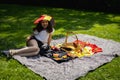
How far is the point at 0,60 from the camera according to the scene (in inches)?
262

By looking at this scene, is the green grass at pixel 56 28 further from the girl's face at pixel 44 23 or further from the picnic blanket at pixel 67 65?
the girl's face at pixel 44 23

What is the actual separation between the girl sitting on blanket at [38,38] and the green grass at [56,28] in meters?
0.37

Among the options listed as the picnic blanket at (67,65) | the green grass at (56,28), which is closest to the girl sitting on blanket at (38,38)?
the picnic blanket at (67,65)

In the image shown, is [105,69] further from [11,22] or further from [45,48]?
[11,22]

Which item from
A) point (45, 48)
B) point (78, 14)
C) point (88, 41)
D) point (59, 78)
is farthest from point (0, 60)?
point (78, 14)

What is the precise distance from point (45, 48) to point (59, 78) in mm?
1661

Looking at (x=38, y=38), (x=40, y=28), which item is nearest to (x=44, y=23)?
(x=40, y=28)

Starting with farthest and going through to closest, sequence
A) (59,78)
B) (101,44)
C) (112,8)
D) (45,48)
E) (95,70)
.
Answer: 1. (112,8)
2. (101,44)
3. (45,48)
4. (95,70)
5. (59,78)

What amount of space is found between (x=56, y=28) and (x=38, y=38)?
3.41m

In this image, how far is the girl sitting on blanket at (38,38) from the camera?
6.79m

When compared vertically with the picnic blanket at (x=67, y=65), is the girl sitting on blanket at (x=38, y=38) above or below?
above

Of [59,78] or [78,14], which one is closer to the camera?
[59,78]

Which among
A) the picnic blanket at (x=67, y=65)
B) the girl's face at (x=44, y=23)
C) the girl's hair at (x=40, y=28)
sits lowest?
the picnic blanket at (x=67, y=65)

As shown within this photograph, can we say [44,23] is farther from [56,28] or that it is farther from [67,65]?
[56,28]
